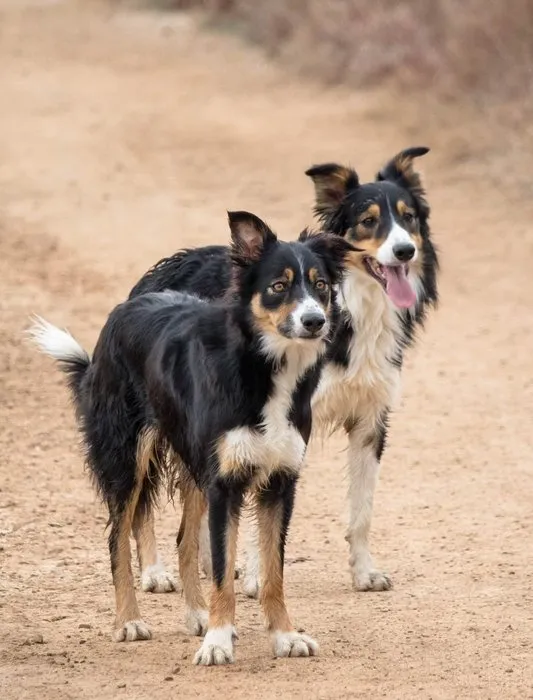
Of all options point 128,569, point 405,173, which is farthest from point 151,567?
point 405,173

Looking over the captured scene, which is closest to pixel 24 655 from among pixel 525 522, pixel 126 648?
pixel 126 648

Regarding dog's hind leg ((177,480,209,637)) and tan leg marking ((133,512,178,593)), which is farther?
tan leg marking ((133,512,178,593))

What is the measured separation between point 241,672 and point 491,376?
22.2 ft

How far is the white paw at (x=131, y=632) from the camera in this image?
23.3 ft

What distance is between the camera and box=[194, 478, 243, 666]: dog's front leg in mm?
6566

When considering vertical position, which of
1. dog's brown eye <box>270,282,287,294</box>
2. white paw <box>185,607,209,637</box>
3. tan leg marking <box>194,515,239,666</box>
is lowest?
white paw <box>185,607,209,637</box>

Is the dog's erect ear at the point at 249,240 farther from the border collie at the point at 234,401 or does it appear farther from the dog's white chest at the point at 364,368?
the dog's white chest at the point at 364,368

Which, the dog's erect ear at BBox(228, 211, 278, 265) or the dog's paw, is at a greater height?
the dog's erect ear at BBox(228, 211, 278, 265)

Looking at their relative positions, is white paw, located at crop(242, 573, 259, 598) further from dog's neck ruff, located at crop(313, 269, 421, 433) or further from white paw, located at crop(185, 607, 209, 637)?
dog's neck ruff, located at crop(313, 269, 421, 433)

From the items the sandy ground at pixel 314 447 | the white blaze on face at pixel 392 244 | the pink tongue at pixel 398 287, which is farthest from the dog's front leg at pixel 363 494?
the white blaze on face at pixel 392 244

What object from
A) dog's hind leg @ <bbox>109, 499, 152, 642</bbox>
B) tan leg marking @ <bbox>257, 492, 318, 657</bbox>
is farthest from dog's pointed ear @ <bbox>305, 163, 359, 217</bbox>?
tan leg marking @ <bbox>257, 492, 318, 657</bbox>

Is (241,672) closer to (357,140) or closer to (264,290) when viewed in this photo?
(264,290)

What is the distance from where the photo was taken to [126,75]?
26.5 meters

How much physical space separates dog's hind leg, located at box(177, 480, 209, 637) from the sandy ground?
0.44 feet
